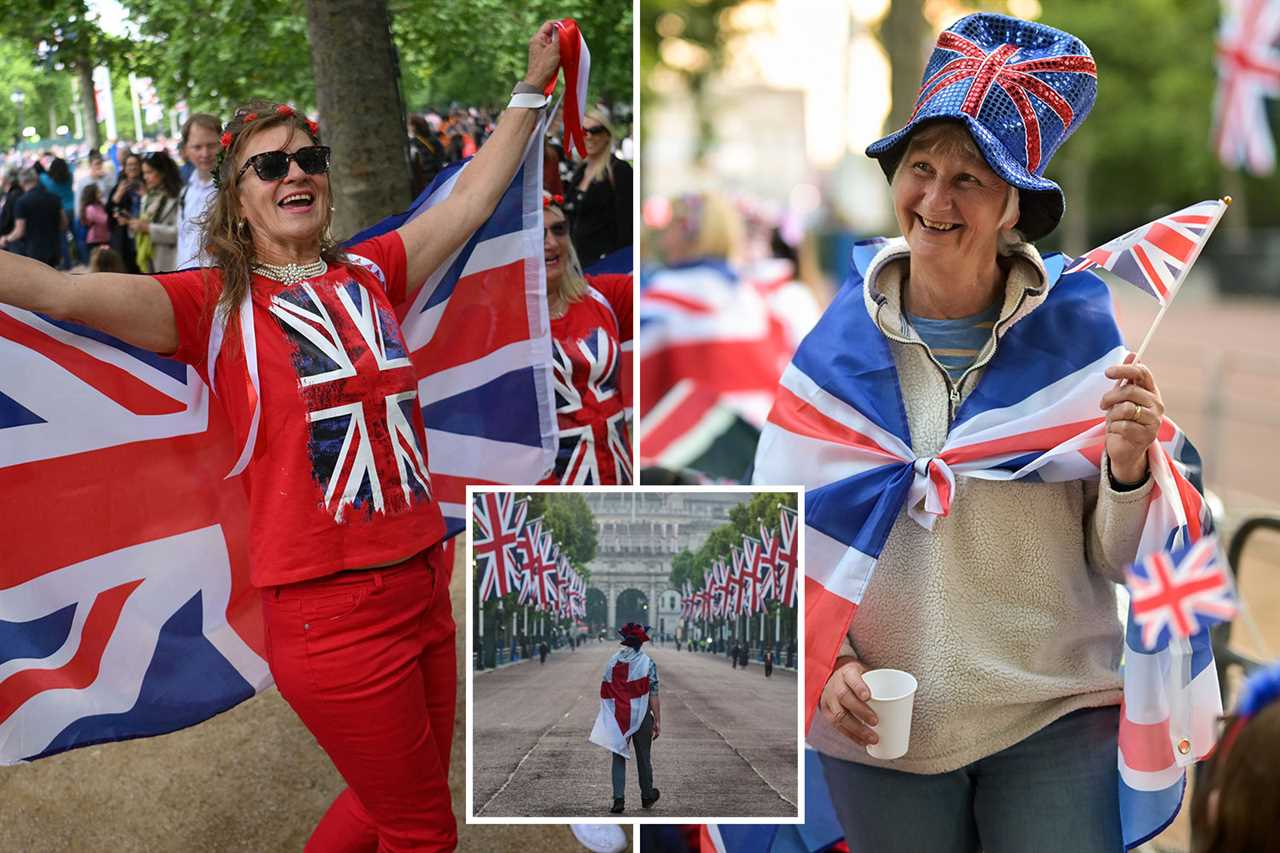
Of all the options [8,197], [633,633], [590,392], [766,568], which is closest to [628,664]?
[633,633]

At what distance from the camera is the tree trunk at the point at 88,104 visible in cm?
353

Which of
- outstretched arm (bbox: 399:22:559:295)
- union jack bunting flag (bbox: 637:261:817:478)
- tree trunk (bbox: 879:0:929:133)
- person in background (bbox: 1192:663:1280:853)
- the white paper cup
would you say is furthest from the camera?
tree trunk (bbox: 879:0:929:133)

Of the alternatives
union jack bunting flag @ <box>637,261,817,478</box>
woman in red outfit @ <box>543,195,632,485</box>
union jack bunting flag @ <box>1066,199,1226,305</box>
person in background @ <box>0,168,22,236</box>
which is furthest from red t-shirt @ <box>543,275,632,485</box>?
union jack bunting flag @ <box>637,261,817,478</box>

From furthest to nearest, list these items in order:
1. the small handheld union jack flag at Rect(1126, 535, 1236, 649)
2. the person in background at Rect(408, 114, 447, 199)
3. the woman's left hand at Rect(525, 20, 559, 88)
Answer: the person in background at Rect(408, 114, 447, 199)
the woman's left hand at Rect(525, 20, 559, 88)
the small handheld union jack flag at Rect(1126, 535, 1236, 649)

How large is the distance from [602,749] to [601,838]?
155 cm

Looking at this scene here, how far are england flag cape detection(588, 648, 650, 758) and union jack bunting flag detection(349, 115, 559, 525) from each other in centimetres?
88

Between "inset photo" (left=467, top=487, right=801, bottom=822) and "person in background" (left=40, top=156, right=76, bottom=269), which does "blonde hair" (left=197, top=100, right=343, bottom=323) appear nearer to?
"inset photo" (left=467, top=487, right=801, bottom=822)

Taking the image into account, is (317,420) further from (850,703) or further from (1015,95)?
(1015,95)

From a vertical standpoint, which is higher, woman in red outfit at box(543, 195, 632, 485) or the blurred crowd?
the blurred crowd

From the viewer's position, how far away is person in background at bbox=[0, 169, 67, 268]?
348 cm

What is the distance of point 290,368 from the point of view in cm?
267

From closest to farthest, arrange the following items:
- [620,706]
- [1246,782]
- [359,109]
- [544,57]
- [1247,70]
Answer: [1246,782] < [620,706] < [1247,70] < [544,57] < [359,109]

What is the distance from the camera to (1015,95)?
8.35ft

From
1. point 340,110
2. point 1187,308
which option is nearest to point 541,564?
point 340,110
